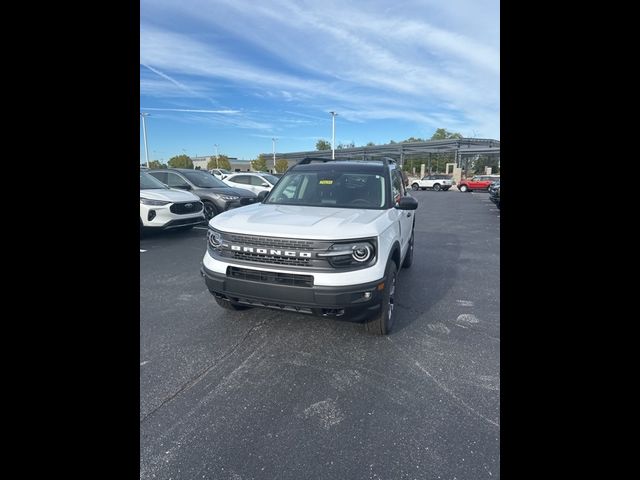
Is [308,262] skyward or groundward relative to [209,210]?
groundward

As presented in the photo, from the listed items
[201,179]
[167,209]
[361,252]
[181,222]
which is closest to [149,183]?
[167,209]

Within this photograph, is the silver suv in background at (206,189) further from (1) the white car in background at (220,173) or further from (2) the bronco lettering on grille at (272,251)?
(1) the white car in background at (220,173)

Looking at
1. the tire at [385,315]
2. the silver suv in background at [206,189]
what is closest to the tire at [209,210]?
the silver suv in background at [206,189]

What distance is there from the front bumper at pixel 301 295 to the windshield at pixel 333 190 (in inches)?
54.4

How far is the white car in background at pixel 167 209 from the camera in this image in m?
7.87

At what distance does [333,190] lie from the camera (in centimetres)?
436

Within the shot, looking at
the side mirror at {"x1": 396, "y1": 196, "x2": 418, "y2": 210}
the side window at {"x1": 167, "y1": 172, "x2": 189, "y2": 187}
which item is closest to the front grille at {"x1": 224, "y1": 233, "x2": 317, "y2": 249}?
the side mirror at {"x1": 396, "y1": 196, "x2": 418, "y2": 210}

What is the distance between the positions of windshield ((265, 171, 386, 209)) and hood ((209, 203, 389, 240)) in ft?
1.13

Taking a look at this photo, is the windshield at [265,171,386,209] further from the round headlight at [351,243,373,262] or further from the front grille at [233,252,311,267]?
the front grille at [233,252,311,267]

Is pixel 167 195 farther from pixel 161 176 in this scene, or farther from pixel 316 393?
pixel 316 393

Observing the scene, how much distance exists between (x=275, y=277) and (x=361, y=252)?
78cm
